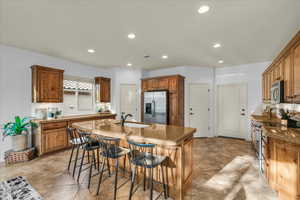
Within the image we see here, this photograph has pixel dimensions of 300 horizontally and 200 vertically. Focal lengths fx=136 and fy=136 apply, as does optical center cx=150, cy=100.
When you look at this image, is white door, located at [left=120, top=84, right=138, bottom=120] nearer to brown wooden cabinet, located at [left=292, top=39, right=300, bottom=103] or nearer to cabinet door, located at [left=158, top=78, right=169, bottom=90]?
cabinet door, located at [left=158, top=78, right=169, bottom=90]

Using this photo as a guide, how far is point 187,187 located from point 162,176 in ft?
1.84

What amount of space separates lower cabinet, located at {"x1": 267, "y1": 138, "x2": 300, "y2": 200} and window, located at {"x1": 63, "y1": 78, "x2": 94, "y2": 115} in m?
5.15

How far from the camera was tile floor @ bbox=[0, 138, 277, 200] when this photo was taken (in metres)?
2.02

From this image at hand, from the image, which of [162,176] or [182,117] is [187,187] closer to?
[162,176]

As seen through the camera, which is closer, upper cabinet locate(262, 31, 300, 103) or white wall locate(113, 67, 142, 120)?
upper cabinet locate(262, 31, 300, 103)

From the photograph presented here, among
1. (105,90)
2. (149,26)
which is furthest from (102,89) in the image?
(149,26)

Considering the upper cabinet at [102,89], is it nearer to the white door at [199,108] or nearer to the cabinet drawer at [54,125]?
the cabinet drawer at [54,125]

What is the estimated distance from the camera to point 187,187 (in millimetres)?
2127

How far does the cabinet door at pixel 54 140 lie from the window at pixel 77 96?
3.09 ft

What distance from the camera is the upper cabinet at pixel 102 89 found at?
505 cm

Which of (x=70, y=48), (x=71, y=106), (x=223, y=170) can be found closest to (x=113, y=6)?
(x=70, y=48)

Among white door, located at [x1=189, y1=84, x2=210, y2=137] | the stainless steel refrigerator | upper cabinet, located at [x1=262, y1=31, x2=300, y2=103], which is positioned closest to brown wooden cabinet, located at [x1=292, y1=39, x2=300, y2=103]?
upper cabinet, located at [x1=262, y1=31, x2=300, y2=103]

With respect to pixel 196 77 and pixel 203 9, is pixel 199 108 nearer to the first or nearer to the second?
pixel 196 77

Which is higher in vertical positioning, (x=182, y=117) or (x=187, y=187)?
(x=182, y=117)
